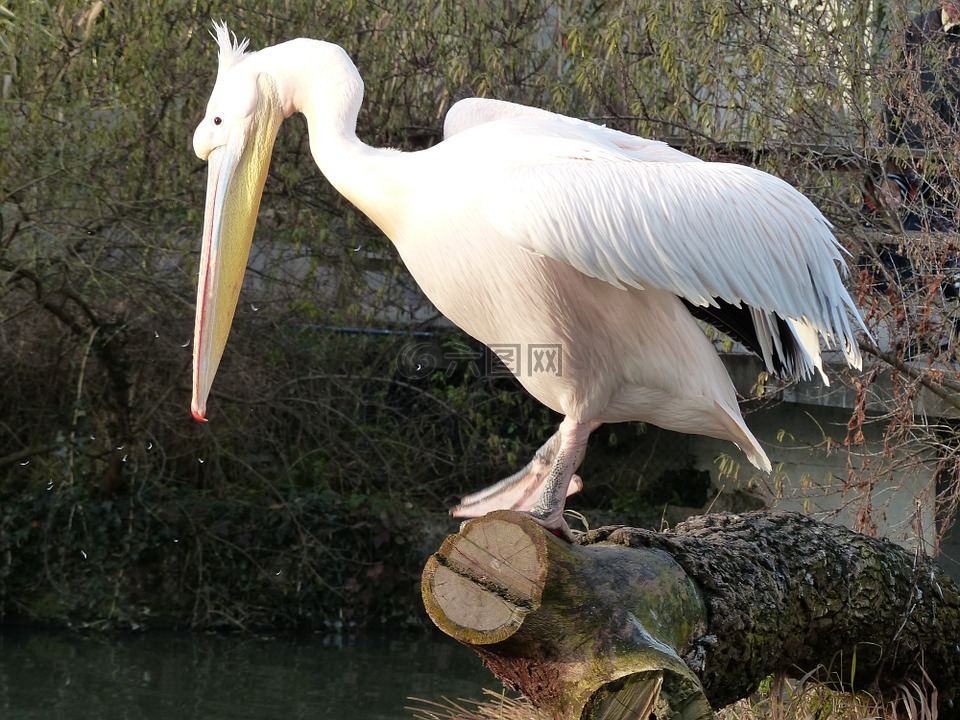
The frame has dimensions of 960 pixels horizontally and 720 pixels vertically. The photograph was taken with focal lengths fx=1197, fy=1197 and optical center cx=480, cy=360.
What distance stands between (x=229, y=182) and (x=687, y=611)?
1546mm

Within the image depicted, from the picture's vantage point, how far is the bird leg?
2.73 metres

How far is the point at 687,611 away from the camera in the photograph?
2.63m

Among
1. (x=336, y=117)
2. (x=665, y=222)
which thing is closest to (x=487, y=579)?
(x=665, y=222)

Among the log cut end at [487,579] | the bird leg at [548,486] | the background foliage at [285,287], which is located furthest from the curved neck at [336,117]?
the background foliage at [285,287]

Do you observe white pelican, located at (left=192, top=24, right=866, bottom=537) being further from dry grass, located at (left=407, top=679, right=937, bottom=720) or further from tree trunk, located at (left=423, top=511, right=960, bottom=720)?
dry grass, located at (left=407, top=679, right=937, bottom=720)

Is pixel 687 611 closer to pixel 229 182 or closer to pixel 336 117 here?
pixel 336 117

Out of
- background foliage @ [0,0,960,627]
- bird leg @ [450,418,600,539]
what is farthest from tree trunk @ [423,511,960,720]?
background foliage @ [0,0,960,627]

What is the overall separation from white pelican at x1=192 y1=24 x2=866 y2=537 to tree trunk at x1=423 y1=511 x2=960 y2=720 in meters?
0.25

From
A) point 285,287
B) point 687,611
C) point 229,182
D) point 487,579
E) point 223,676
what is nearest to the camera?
point 487,579

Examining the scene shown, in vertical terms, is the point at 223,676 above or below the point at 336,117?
below

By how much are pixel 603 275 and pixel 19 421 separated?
575 cm

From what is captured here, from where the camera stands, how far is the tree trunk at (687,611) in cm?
242

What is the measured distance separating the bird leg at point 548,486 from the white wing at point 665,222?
0.42m

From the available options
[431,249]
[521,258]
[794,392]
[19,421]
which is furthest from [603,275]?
[19,421]
